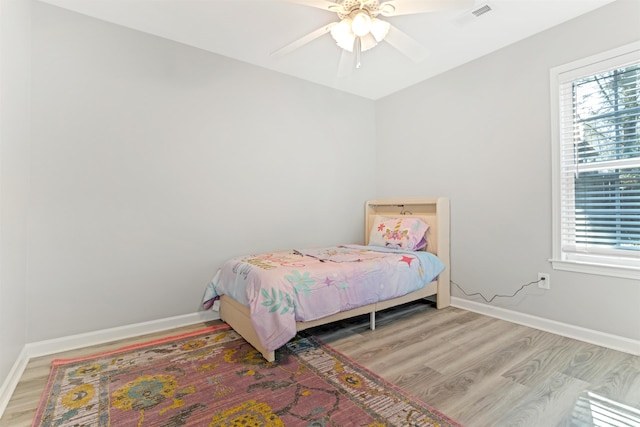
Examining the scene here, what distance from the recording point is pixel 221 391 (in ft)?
5.56

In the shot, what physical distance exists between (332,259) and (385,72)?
2067 millimetres

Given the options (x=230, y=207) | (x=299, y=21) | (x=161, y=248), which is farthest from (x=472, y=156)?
(x=161, y=248)

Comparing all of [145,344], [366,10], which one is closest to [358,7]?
[366,10]

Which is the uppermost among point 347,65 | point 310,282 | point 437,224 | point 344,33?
point 347,65

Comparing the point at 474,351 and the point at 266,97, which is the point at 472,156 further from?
the point at 266,97

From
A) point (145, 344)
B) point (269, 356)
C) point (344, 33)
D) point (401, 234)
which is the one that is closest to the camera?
point (344, 33)

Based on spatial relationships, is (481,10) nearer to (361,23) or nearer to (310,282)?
(361,23)

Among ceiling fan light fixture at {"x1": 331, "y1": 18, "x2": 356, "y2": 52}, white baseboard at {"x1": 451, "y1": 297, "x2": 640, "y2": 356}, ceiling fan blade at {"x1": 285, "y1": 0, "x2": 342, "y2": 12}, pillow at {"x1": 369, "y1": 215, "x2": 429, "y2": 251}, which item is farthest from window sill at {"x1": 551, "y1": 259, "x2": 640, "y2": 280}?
ceiling fan blade at {"x1": 285, "y1": 0, "x2": 342, "y2": 12}

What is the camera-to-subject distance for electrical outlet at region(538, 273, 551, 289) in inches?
99.1

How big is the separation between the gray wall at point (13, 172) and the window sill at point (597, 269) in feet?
12.0

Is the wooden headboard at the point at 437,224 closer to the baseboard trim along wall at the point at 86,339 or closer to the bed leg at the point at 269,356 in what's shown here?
the bed leg at the point at 269,356

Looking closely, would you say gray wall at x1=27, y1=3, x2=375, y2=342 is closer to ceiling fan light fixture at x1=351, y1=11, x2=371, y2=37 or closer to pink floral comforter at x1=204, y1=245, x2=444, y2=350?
pink floral comforter at x1=204, y1=245, x2=444, y2=350

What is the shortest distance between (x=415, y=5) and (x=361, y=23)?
1.03 ft

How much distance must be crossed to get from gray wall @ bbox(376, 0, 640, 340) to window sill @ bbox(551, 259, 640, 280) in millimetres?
43
